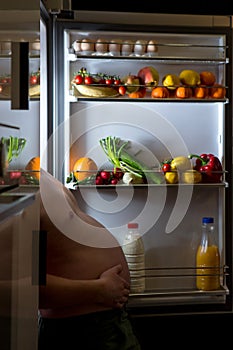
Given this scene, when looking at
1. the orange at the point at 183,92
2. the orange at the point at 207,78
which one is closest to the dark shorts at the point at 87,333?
the orange at the point at 183,92

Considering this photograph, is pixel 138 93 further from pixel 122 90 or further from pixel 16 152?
pixel 16 152

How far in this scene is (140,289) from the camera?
2143 millimetres

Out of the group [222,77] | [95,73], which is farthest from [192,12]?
[95,73]

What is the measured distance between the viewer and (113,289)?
1.47 metres

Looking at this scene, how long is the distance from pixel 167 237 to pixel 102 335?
2.74 ft

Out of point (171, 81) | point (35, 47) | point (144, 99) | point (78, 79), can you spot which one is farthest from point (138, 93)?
point (35, 47)

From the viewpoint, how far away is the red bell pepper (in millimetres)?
2167

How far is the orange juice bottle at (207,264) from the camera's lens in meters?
2.17

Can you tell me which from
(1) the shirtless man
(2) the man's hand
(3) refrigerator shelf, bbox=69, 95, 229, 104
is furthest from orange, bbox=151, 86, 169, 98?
(2) the man's hand

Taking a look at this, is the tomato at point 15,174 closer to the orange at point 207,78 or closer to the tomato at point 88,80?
the tomato at point 88,80

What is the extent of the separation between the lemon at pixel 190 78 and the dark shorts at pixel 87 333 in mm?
1095

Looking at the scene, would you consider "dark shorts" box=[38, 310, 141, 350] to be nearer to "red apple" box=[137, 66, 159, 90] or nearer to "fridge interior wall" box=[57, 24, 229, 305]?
"fridge interior wall" box=[57, 24, 229, 305]

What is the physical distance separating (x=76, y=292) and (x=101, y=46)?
1142 mm

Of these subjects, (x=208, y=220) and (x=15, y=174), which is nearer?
(x=15, y=174)
